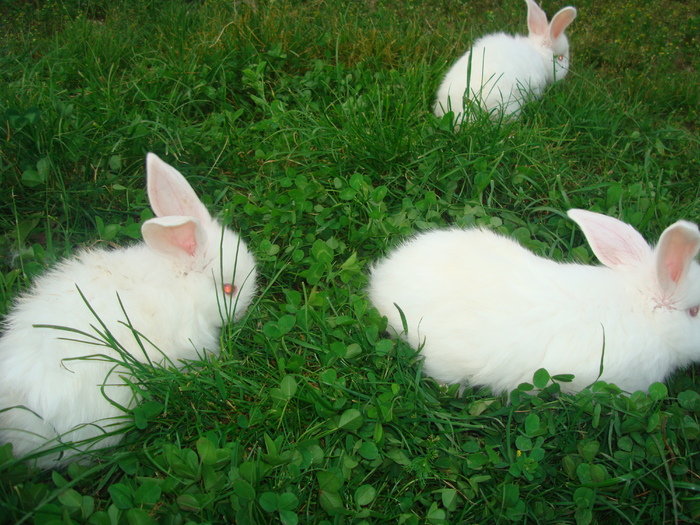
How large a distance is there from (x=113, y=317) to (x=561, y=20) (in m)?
4.02

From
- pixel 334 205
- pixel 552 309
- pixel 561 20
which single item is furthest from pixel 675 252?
pixel 561 20

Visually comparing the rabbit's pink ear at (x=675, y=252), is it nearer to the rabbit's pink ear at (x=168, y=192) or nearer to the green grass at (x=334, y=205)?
the green grass at (x=334, y=205)

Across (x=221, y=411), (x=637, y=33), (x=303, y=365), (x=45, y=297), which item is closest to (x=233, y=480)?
(x=221, y=411)

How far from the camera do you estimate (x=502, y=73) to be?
375 cm

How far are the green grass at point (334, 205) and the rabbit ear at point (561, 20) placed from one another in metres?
0.40

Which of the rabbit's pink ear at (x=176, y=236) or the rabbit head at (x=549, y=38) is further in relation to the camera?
the rabbit head at (x=549, y=38)

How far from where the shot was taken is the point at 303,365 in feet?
8.04

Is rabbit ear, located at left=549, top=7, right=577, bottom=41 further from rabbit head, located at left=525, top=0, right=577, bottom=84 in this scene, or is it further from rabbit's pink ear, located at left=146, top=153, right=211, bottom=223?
rabbit's pink ear, located at left=146, top=153, right=211, bottom=223

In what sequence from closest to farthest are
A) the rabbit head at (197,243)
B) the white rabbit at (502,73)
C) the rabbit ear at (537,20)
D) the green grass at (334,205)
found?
the green grass at (334,205) → the rabbit head at (197,243) → the white rabbit at (502,73) → the rabbit ear at (537,20)

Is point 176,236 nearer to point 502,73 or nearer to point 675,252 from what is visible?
point 675,252

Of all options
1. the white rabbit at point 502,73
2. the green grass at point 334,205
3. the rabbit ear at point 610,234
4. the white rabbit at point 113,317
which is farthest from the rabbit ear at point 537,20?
the white rabbit at point 113,317

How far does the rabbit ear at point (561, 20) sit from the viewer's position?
4270 millimetres

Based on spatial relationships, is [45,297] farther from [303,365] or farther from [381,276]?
[381,276]

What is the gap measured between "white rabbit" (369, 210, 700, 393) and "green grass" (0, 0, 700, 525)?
0.13m
